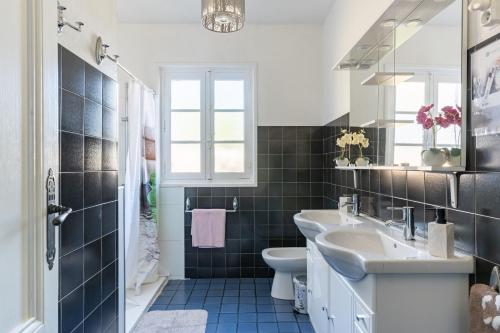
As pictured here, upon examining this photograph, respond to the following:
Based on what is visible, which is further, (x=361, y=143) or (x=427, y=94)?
(x=361, y=143)

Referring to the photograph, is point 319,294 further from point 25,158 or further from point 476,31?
point 25,158

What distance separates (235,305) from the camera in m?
2.92

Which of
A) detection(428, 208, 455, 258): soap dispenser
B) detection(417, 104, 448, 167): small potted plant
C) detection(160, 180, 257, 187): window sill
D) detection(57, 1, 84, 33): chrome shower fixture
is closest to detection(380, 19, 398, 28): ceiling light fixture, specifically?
detection(417, 104, 448, 167): small potted plant

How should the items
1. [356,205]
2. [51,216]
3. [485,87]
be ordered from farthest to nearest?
[356,205], [485,87], [51,216]

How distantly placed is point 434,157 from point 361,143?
99 centimetres

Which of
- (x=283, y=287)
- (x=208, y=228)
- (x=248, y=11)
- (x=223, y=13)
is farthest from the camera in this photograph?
(x=208, y=228)

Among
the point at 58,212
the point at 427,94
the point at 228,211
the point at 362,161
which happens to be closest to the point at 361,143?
the point at 362,161

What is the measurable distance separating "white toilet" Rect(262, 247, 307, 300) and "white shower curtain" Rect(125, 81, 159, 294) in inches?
44.5

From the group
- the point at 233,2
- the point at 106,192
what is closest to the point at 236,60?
the point at 233,2

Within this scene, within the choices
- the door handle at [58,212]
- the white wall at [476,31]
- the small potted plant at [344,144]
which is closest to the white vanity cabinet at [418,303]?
the white wall at [476,31]

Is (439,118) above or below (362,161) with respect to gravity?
above

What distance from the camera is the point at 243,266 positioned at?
3.54 metres

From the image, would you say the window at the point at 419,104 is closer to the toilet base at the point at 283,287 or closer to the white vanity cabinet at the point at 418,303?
the white vanity cabinet at the point at 418,303

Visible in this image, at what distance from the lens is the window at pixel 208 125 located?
3.61 m
